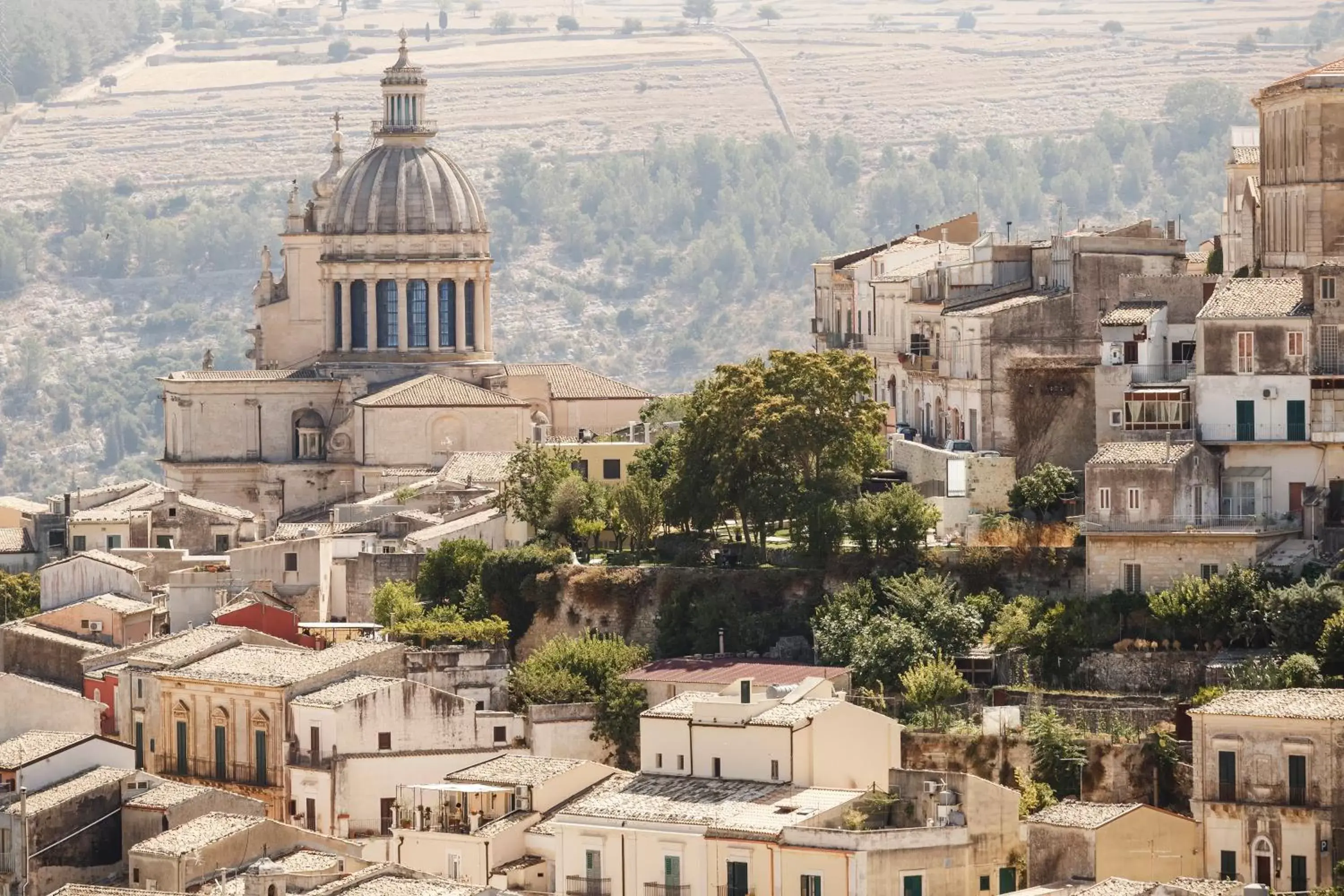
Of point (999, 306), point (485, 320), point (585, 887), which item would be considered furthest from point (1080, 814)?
point (485, 320)

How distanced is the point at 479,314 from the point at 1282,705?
52240mm

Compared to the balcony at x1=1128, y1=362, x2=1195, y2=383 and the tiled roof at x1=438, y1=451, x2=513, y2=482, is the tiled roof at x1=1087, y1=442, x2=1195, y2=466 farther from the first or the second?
the tiled roof at x1=438, y1=451, x2=513, y2=482

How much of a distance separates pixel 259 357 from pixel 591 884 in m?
52.0

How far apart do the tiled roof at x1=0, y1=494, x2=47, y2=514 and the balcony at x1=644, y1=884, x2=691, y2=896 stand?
39.8m

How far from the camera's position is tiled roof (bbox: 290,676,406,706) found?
73750 millimetres

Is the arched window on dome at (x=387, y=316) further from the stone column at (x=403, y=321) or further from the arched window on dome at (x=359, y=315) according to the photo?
the arched window on dome at (x=359, y=315)

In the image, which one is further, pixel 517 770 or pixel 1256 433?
pixel 1256 433

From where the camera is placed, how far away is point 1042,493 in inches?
3012

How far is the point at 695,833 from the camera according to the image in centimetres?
6469

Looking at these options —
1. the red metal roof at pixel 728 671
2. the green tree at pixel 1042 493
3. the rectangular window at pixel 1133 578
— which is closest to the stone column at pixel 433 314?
the red metal roof at pixel 728 671

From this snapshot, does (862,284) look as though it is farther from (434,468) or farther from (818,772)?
(818,772)

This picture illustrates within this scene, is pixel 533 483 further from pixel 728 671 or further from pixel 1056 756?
pixel 1056 756

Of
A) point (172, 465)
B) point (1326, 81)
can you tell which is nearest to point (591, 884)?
point (1326, 81)

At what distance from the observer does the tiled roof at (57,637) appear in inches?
3263
